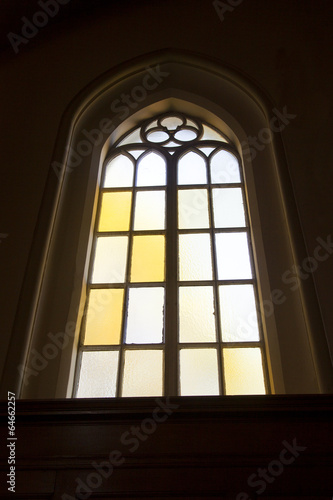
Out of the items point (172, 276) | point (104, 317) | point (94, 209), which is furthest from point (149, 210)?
point (104, 317)

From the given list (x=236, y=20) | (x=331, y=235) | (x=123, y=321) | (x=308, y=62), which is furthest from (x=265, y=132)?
(x=123, y=321)

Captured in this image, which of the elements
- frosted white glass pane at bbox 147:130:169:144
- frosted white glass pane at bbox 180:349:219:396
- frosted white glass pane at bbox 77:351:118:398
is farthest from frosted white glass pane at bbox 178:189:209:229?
frosted white glass pane at bbox 77:351:118:398

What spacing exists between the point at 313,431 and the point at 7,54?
13.9 feet

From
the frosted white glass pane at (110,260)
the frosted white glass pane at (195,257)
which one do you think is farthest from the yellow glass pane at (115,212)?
the frosted white glass pane at (195,257)

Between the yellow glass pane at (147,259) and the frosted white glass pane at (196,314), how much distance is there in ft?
0.75

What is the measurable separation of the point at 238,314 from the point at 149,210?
3.74 feet

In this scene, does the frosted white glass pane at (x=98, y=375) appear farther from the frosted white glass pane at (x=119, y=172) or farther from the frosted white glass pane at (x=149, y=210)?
the frosted white glass pane at (x=119, y=172)

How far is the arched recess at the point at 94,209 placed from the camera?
8.95 feet

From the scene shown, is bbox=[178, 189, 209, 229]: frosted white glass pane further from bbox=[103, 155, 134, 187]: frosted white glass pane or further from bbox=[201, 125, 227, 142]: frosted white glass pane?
bbox=[201, 125, 227, 142]: frosted white glass pane

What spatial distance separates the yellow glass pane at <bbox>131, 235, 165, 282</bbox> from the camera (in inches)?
135

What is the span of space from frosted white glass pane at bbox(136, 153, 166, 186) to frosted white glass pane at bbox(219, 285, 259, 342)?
1.18m

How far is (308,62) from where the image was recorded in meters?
4.17

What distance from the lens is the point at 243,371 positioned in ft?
9.59

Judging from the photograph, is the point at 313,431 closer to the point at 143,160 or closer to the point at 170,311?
the point at 170,311
